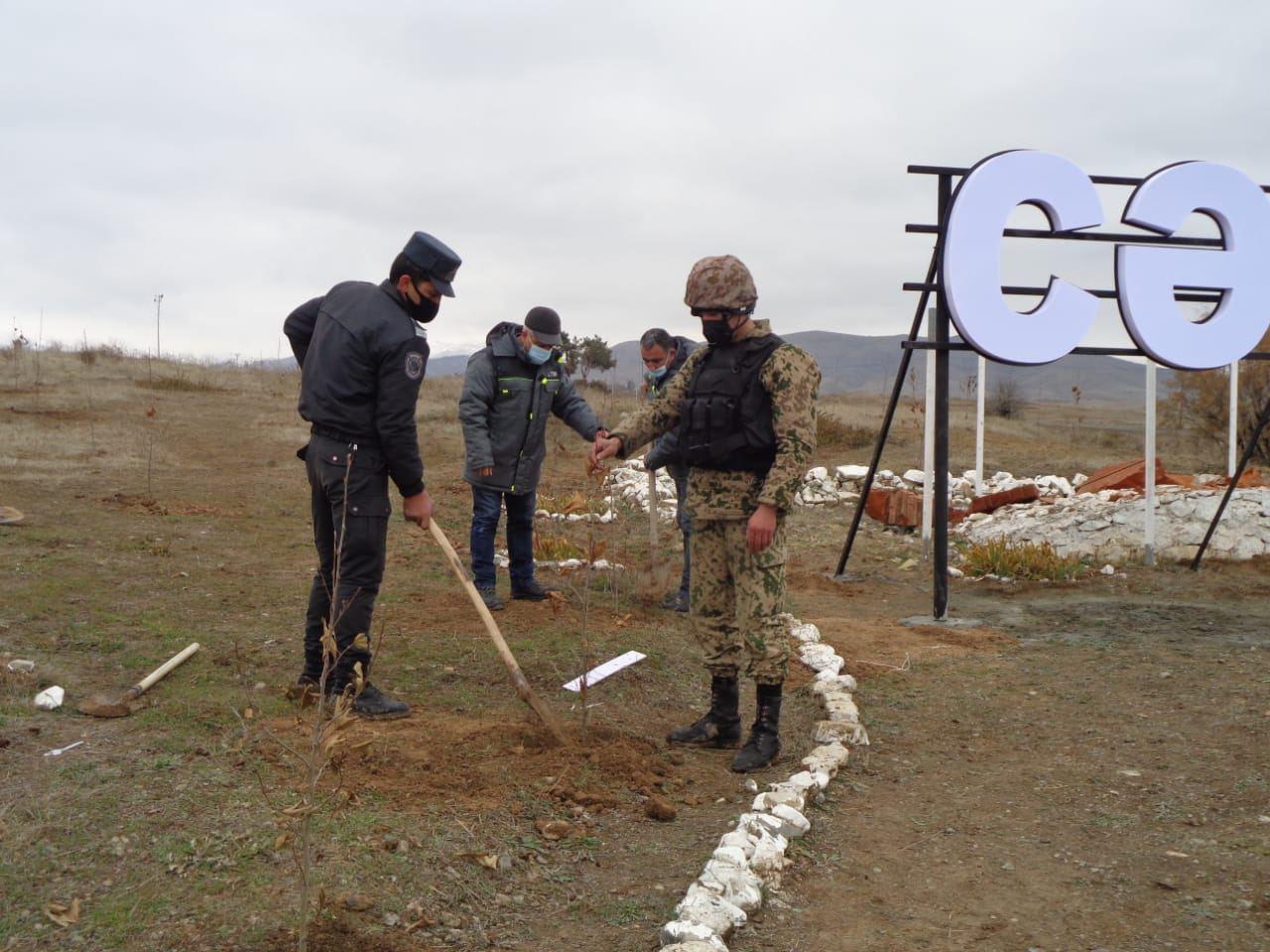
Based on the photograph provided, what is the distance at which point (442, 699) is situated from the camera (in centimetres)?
509

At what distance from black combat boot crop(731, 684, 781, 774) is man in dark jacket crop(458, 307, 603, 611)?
8.92 feet

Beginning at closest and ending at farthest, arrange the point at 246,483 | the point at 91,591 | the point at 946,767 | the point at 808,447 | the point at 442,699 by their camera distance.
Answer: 1. the point at 808,447
2. the point at 946,767
3. the point at 442,699
4. the point at 91,591
5. the point at 246,483

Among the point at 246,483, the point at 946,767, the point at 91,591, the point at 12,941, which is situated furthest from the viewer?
the point at 246,483

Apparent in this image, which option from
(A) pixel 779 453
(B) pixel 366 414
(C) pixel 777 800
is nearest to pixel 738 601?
(A) pixel 779 453

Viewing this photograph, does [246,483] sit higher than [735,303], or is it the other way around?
[735,303]

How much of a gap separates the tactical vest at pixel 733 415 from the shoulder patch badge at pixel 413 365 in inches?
46.0

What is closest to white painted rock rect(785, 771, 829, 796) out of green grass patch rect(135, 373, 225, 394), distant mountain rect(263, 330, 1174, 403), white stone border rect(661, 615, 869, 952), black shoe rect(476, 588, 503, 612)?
white stone border rect(661, 615, 869, 952)

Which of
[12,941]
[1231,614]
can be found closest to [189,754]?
[12,941]

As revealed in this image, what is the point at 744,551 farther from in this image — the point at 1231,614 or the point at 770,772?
the point at 1231,614

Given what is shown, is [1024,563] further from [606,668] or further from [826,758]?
[826,758]

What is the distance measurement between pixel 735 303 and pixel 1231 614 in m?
5.53

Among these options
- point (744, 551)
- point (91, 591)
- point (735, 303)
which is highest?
→ point (735, 303)

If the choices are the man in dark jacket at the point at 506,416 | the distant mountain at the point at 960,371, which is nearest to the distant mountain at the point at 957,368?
the distant mountain at the point at 960,371

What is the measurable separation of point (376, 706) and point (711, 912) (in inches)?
82.1
